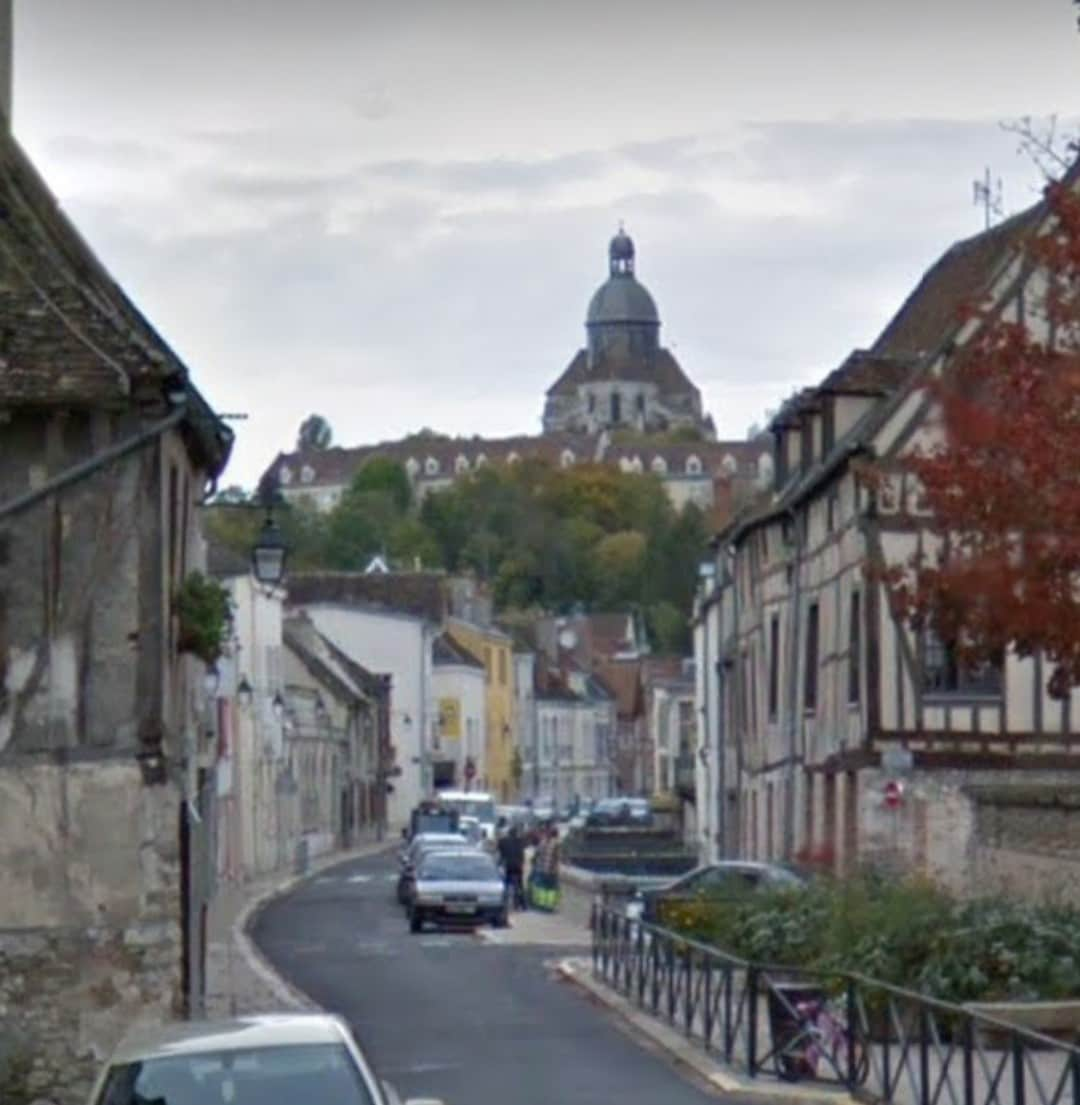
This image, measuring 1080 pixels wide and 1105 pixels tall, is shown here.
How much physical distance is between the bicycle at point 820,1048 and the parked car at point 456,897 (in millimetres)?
26013

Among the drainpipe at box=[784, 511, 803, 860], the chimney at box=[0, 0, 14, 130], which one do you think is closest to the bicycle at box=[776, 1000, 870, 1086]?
the chimney at box=[0, 0, 14, 130]

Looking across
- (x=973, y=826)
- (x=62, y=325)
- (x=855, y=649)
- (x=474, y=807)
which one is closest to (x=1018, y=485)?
(x=62, y=325)

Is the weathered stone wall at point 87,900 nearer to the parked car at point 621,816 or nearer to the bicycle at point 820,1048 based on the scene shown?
the bicycle at point 820,1048

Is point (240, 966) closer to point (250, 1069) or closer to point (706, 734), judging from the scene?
point (250, 1069)

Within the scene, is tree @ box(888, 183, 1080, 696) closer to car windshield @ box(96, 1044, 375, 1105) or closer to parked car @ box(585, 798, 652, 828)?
car windshield @ box(96, 1044, 375, 1105)

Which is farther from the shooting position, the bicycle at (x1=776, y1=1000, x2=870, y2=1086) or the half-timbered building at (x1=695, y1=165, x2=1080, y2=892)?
the half-timbered building at (x1=695, y1=165, x2=1080, y2=892)

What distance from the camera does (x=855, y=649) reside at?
41625 millimetres

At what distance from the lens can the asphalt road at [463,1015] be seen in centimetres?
2495

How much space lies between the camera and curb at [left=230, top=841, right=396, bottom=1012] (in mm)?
34019

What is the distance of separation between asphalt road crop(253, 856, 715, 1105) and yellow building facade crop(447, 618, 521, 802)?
69.6 meters

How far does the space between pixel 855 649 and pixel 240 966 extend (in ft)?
29.2

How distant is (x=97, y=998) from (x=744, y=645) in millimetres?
31604

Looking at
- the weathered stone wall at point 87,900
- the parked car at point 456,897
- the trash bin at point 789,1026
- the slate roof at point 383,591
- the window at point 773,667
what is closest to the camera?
the weathered stone wall at point 87,900

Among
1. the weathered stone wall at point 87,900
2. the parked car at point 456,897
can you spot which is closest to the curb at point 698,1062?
the weathered stone wall at point 87,900
